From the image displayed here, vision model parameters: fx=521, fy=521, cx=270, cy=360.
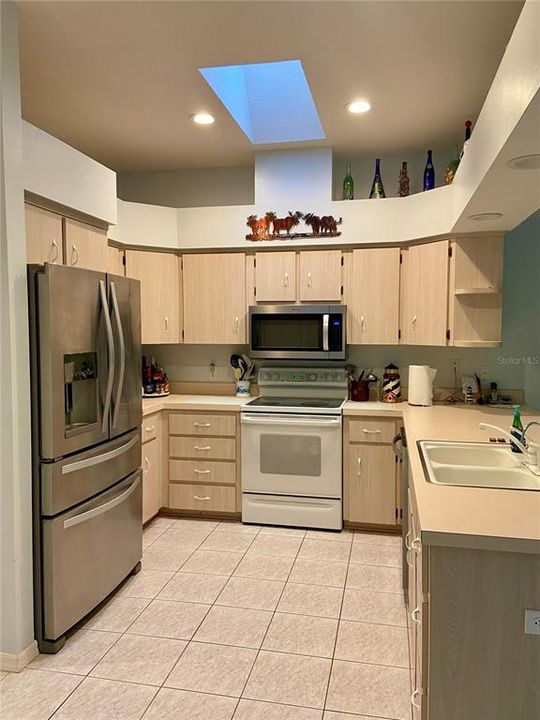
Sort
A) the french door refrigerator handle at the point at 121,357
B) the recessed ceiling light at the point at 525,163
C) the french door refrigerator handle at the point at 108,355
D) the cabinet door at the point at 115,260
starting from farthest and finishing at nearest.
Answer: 1. the cabinet door at the point at 115,260
2. the french door refrigerator handle at the point at 121,357
3. the french door refrigerator handle at the point at 108,355
4. the recessed ceiling light at the point at 525,163

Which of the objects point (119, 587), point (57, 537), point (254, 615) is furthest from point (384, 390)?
Result: point (57, 537)

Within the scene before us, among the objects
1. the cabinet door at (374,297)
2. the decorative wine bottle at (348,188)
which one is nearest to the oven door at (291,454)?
the cabinet door at (374,297)

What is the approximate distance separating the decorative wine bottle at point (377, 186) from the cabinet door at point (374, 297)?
0.41m

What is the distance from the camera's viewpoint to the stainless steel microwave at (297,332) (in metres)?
3.74

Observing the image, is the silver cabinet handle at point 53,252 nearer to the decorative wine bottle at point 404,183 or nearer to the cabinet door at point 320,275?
the cabinet door at point 320,275

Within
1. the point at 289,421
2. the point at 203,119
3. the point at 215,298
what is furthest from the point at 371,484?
the point at 203,119

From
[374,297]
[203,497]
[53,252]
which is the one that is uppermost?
[53,252]

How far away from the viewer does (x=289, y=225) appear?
3.83m

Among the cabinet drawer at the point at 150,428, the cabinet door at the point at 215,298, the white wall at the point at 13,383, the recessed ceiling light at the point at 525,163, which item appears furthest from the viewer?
the cabinet door at the point at 215,298

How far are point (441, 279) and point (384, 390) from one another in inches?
35.7

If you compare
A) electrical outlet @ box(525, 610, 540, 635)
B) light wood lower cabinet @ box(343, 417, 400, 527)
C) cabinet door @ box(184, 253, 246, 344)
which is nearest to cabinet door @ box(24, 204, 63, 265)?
cabinet door @ box(184, 253, 246, 344)

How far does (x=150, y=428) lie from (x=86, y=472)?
122 centimetres

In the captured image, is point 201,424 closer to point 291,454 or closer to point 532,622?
point 291,454

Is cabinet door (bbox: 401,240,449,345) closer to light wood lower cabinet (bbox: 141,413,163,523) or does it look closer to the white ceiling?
the white ceiling
